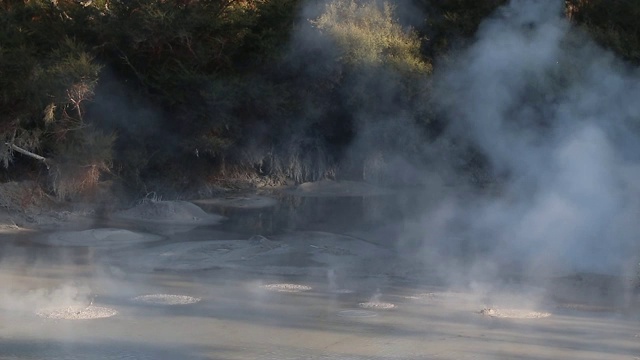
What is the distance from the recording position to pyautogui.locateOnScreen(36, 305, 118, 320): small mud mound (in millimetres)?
7707

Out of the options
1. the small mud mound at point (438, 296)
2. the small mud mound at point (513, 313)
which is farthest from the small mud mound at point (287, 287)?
the small mud mound at point (513, 313)

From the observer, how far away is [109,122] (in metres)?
16.2

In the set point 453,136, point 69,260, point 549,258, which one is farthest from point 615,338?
point 453,136

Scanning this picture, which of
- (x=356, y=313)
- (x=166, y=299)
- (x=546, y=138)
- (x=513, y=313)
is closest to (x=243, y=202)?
(x=546, y=138)

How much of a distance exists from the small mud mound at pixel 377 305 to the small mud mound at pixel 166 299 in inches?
60.2

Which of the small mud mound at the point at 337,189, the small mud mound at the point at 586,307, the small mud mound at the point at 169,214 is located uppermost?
the small mud mound at the point at 337,189

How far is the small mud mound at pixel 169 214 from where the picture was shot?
1366 cm

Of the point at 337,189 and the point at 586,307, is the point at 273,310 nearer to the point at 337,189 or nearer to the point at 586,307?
the point at 586,307

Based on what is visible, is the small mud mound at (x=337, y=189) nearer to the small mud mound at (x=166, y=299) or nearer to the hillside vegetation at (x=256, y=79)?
the hillside vegetation at (x=256, y=79)

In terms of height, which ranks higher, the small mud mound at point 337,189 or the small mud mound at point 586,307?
the small mud mound at point 337,189

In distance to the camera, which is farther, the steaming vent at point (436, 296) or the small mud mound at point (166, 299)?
the steaming vent at point (436, 296)

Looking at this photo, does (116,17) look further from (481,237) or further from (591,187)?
(591,187)

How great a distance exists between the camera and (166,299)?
27.8 ft

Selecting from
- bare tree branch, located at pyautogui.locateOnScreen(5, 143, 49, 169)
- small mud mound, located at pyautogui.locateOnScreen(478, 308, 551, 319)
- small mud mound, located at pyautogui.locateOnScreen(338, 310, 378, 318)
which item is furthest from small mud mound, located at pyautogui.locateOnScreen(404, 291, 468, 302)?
bare tree branch, located at pyautogui.locateOnScreen(5, 143, 49, 169)
